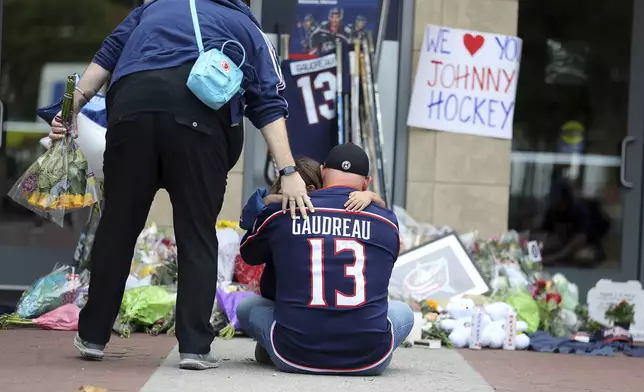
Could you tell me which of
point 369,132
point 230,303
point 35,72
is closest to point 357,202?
point 230,303

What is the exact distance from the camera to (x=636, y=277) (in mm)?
9164

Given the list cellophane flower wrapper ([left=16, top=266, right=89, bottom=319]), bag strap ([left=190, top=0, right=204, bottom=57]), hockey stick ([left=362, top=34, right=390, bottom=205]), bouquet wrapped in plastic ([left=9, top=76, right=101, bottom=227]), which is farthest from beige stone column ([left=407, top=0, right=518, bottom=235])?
bag strap ([left=190, top=0, right=204, bottom=57])

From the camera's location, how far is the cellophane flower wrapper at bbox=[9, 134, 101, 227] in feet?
18.0

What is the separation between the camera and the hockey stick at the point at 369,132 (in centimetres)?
827

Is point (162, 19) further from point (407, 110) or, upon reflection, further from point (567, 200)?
point (567, 200)

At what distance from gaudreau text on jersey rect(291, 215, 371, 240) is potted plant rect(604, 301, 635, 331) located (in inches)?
144

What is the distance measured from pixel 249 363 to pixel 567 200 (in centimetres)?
439

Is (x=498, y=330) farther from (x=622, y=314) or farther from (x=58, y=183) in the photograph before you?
(x=58, y=183)

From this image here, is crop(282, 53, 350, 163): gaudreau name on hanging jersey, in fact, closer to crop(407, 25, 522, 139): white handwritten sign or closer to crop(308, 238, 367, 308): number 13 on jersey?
crop(407, 25, 522, 139): white handwritten sign

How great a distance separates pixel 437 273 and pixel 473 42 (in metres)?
1.83

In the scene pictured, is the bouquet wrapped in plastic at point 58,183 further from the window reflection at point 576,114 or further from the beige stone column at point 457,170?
the window reflection at point 576,114

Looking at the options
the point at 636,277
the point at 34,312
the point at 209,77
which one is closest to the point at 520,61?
the point at 636,277

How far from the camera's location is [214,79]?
4.77m

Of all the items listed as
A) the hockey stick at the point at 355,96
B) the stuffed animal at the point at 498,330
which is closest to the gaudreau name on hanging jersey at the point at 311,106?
the hockey stick at the point at 355,96
